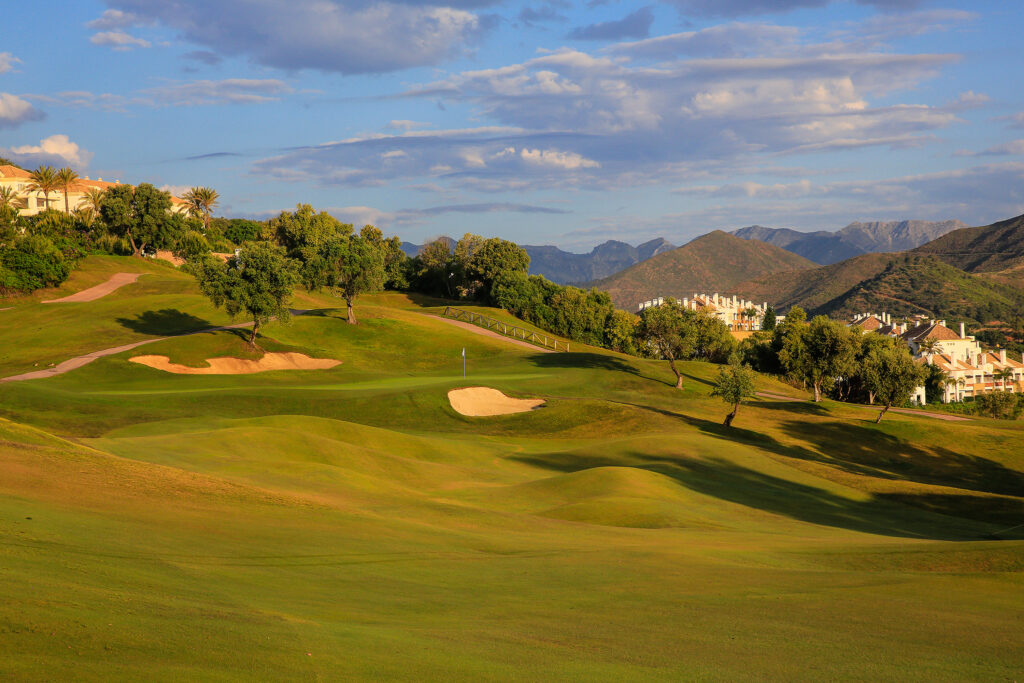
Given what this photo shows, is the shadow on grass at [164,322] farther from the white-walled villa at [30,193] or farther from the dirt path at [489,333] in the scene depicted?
the white-walled villa at [30,193]

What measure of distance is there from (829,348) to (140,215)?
321 feet

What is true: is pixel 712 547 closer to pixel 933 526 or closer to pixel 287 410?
pixel 933 526

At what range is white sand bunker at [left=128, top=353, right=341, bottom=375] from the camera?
209 ft

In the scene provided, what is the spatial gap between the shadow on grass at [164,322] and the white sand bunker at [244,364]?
10437 millimetres

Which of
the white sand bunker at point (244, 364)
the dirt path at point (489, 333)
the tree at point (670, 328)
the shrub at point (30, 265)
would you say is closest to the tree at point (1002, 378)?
the dirt path at point (489, 333)

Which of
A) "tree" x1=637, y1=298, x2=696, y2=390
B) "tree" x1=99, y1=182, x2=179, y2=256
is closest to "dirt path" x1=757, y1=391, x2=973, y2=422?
"tree" x1=637, y1=298, x2=696, y2=390

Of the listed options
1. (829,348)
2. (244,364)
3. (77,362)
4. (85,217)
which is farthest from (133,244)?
(829,348)

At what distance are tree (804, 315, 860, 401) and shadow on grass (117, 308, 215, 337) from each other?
56.2 m

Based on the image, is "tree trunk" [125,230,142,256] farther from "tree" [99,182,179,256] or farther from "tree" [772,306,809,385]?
"tree" [772,306,809,385]

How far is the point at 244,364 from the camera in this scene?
66.6 m

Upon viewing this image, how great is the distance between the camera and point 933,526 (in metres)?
29.4

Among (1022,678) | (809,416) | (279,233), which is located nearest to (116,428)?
(1022,678)

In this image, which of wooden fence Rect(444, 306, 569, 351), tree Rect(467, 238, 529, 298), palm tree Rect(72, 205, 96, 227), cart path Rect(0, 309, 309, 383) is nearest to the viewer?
cart path Rect(0, 309, 309, 383)

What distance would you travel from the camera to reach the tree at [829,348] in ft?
220
